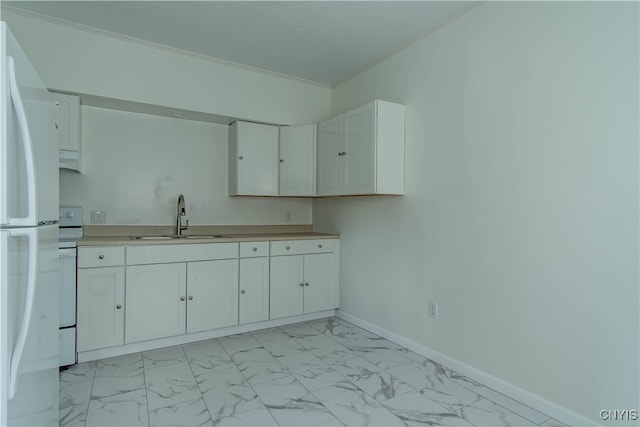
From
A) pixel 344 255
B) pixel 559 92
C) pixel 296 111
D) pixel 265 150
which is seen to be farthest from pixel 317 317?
pixel 559 92

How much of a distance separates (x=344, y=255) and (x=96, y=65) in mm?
2697

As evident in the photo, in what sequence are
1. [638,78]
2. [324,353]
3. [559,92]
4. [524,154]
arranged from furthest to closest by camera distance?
[324,353] → [524,154] → [559,92] → [638,78]

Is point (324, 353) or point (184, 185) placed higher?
point (184, 185)

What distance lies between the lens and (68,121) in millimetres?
2650

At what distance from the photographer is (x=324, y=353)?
2.72m

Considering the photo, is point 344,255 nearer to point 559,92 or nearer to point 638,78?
point 559,92

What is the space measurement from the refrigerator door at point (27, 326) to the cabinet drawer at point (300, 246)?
6.37 feet

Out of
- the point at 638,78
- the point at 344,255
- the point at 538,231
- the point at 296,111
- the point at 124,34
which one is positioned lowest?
the point at 344,255

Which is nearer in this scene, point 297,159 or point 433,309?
point 433,309

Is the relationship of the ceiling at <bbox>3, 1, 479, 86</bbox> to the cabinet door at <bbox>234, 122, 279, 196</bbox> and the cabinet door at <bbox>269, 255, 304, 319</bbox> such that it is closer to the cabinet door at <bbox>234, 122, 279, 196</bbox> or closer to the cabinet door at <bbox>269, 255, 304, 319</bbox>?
the cabinet door at <bbox>234, 122, 279, 196</bbox>

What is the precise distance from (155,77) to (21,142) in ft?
6.98

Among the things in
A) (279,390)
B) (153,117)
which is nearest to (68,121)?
(153,117)

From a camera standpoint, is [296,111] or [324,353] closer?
[324,353]

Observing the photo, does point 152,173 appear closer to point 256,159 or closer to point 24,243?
point 256,159
